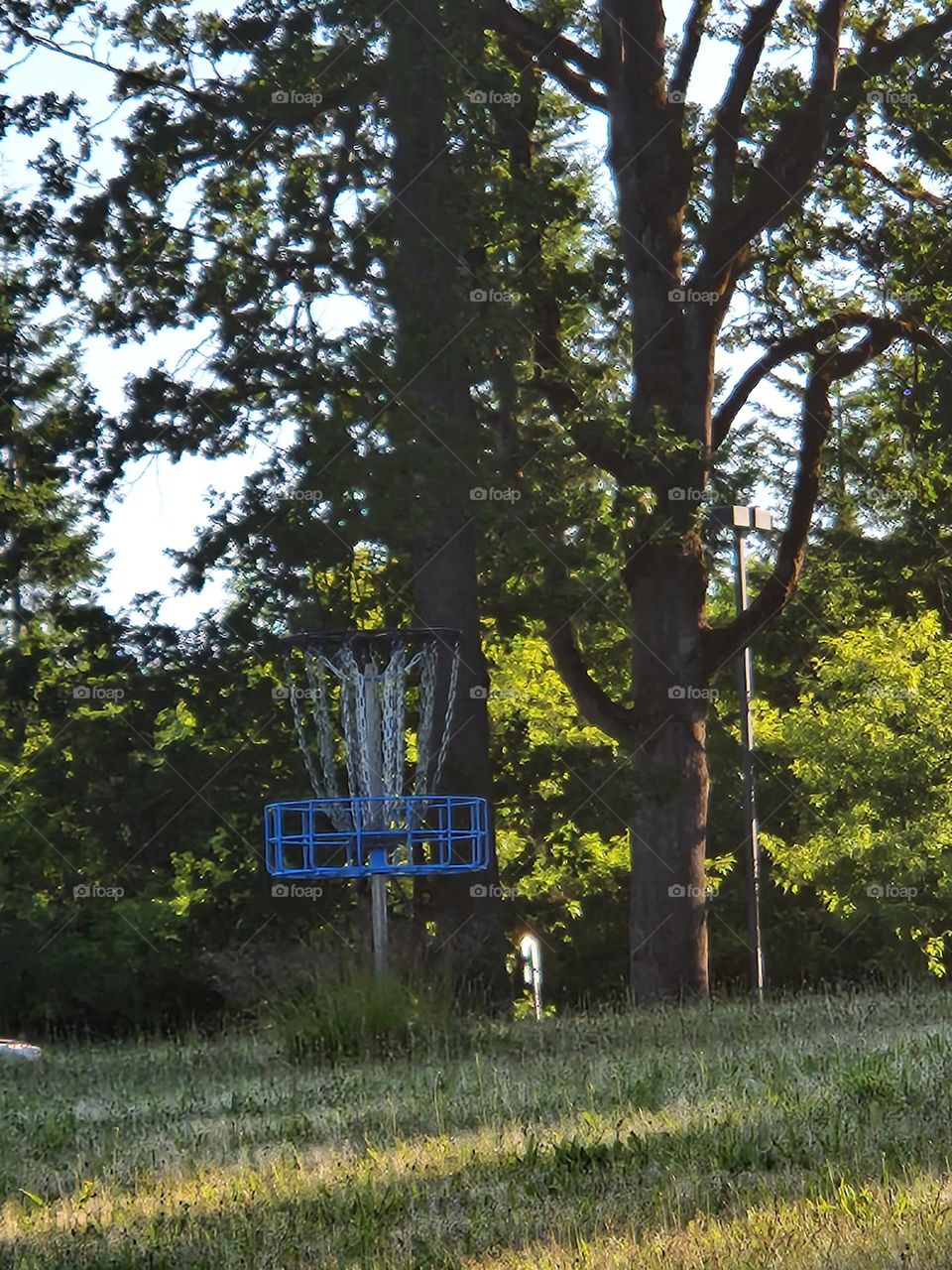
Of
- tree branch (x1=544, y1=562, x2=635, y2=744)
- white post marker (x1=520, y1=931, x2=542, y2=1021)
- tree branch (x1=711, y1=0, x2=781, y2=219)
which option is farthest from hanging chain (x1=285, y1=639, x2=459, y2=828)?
tree branch (x1=711, y1=0, x2=781, y2=219)

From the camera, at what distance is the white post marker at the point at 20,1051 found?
17461 mm

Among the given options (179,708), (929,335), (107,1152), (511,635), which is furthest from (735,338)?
(107,1152)

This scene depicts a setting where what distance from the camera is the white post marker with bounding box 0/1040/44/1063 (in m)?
17.5

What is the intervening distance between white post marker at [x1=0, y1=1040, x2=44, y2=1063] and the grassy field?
10.5 ft

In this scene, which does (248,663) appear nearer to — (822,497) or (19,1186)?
(822,497)
